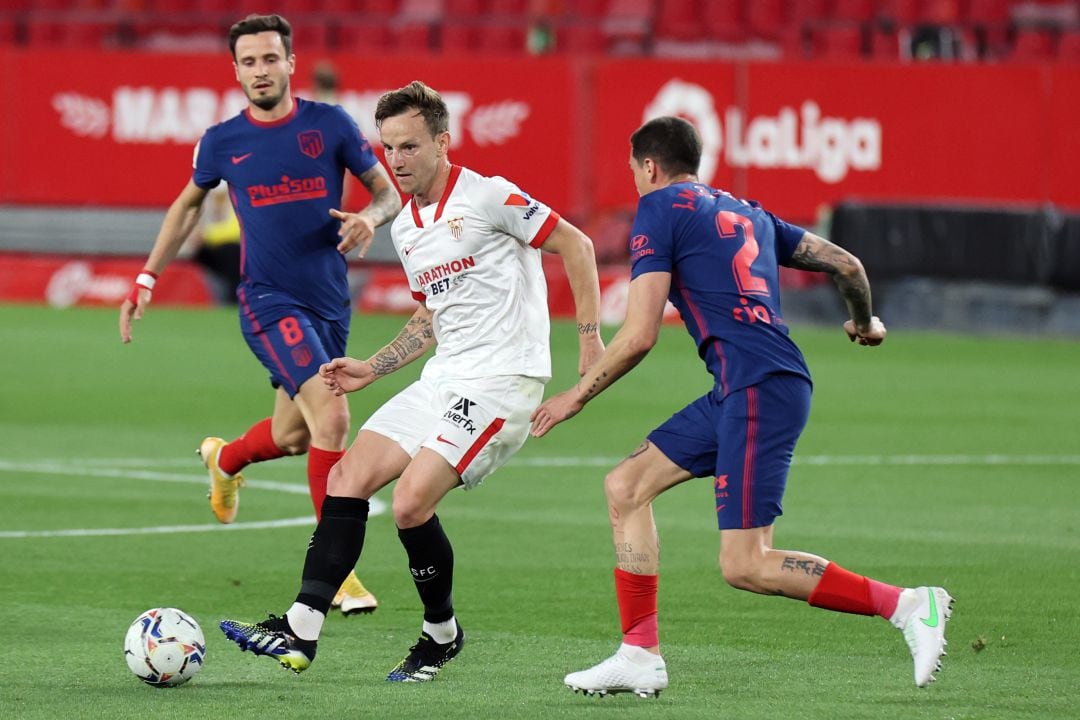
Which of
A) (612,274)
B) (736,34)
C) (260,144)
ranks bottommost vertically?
(612,274)

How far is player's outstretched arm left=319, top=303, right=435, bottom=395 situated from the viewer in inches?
285

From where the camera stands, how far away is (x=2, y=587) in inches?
334

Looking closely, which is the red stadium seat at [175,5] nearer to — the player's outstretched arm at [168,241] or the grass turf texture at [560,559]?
the grass turf texture at [560,559]

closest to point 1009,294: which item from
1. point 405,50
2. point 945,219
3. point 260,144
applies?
point 945,219

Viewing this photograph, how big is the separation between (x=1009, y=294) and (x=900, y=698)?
600 inches

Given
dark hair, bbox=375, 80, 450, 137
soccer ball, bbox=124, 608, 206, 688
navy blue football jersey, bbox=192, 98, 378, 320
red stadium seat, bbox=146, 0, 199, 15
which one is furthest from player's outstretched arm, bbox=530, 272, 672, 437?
red stadium seat, bbox=146, 0, 199, 15

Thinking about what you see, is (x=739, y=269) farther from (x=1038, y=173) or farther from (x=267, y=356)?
(x=1038, y=173)

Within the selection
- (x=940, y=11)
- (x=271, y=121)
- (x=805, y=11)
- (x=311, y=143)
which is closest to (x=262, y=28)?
(x=271, y=121)

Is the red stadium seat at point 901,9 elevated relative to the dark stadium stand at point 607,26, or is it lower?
elevated

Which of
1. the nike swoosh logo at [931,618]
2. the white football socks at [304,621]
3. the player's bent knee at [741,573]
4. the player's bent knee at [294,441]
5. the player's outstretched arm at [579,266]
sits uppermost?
the player's outstretched arm at [579,266]

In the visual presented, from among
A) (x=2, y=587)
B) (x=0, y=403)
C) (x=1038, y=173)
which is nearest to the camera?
(x=2, y=587)

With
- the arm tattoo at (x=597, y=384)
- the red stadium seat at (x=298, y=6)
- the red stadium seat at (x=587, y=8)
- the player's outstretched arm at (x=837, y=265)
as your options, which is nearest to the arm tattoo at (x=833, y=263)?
the player's outstretched arm at (x=837, y=265)

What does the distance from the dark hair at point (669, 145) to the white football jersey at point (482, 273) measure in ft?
1.88

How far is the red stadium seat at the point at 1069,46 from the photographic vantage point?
25.7 m
